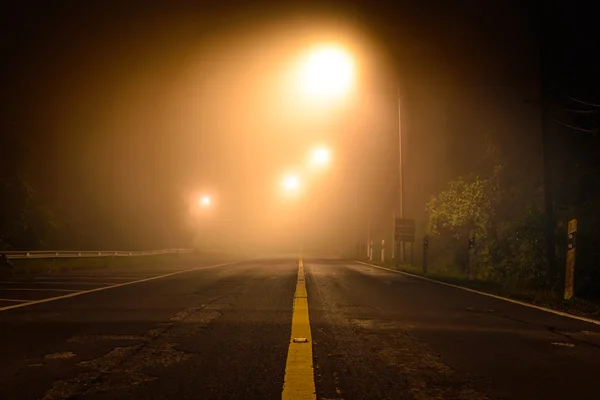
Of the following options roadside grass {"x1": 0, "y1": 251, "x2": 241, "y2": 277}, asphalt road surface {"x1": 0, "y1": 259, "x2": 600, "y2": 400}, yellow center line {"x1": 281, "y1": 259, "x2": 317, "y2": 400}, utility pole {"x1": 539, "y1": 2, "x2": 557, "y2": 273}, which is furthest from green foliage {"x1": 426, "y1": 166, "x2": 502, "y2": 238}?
yellow center line {"x1": 281, "y1": 259, "x2": 317, "y2": 400}

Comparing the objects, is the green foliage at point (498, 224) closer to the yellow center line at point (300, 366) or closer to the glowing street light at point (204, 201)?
the yellow center line at point (300, 366)

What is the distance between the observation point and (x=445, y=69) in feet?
90.8

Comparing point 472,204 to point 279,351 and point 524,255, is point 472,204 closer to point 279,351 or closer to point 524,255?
point 524,255

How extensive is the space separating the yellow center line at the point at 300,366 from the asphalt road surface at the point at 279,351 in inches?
2.0

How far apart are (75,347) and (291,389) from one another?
267cm

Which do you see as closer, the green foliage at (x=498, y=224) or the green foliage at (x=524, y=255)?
the green foliage at (x=524, y=255)

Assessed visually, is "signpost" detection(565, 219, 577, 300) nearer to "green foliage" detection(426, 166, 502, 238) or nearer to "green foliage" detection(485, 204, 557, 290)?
"green foliage" detection(485, 204, 557, 290)

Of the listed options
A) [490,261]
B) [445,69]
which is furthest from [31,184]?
[490,261]

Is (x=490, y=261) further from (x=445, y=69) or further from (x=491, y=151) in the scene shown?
(x=445, y=69)

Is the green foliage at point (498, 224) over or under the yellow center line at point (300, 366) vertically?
over

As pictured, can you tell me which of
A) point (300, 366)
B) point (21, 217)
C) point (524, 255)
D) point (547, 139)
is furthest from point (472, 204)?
point (21, 217)

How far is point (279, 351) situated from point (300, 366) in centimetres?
68

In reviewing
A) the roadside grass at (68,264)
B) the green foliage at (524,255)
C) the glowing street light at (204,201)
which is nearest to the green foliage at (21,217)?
the roadside grass at (68,264)

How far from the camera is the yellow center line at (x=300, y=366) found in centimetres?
357
